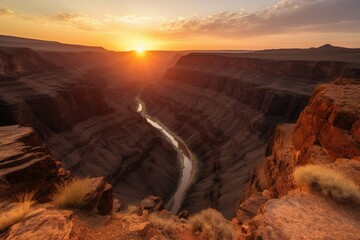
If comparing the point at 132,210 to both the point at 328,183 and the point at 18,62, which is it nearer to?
the point at 328,183

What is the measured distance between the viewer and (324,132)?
12.4m

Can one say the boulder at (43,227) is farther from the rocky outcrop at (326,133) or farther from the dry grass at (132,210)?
the rocky outcrop at (326,133)

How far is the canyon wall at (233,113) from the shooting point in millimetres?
33438

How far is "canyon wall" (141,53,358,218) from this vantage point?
110 ft

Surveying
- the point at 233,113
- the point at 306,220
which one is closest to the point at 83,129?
the point at 233,113

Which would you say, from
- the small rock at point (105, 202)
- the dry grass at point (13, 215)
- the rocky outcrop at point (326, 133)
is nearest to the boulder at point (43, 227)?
the dry grass at point (13, 215)

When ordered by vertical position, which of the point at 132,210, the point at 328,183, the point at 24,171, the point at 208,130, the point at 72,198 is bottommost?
the point at 208,130

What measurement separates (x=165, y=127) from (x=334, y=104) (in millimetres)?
51170

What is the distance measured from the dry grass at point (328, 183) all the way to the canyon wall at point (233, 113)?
18.8 m

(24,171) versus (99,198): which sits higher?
(24,171)

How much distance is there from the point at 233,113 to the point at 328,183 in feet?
146

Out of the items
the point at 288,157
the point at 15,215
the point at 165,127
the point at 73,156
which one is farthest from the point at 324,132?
the point at 165,127

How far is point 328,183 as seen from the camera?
679cm

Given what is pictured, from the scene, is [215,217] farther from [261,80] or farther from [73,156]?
[261,80]
